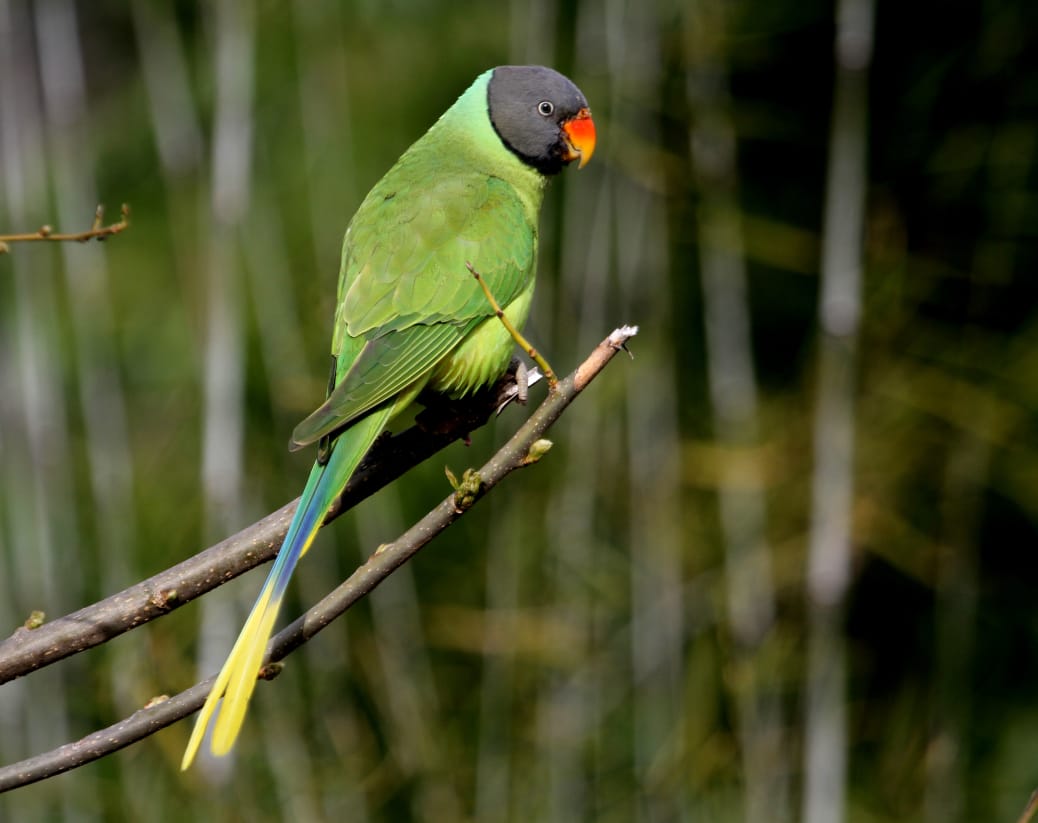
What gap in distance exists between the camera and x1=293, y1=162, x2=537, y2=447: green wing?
1.96 metres

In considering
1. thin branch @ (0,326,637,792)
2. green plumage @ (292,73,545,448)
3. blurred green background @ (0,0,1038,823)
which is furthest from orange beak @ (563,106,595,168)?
thin branch @ (0,326,637,792)

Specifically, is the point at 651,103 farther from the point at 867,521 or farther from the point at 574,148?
the point at 867,521

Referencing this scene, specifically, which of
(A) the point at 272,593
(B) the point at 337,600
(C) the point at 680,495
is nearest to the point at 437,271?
(A) the point at 272,593

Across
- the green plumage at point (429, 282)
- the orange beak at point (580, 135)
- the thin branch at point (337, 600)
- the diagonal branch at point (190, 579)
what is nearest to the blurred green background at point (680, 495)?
the orange beak at point (580, 135)

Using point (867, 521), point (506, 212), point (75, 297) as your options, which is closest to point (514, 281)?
point (506, 212)

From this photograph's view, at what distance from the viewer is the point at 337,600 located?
1.41 m

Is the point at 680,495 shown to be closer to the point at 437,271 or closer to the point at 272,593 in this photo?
the point at 437,271

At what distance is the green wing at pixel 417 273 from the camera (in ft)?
6.44

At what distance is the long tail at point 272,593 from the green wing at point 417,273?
44mm

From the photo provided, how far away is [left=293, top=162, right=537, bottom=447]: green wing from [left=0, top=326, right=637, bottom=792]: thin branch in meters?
0.42

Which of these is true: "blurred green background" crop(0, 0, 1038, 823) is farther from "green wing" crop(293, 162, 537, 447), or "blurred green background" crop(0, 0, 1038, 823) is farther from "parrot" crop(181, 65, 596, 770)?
"green wing" crop(293, 162, 537, 447)

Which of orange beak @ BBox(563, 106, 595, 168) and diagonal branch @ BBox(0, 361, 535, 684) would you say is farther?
orange beak @ BBox(563, 106, 595, 168)

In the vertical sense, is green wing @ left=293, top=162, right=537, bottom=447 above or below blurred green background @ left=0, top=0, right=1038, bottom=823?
above

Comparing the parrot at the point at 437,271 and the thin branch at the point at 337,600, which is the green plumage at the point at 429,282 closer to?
the parrot at the point at 437,271
